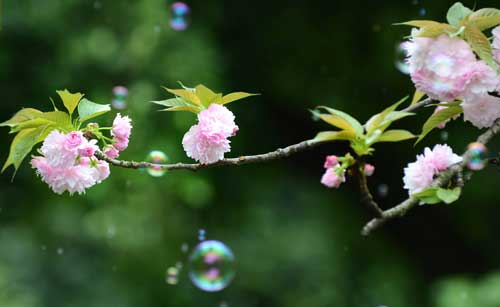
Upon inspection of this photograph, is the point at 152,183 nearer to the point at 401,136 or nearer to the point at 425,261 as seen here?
the point at 425,261

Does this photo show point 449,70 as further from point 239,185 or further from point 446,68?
point 239,185

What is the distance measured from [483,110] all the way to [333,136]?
204 millimetres

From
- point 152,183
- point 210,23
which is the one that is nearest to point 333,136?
point 152,183

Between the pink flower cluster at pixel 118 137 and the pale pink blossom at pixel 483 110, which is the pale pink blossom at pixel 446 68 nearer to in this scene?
the pale pink blossom at pixel 483 110

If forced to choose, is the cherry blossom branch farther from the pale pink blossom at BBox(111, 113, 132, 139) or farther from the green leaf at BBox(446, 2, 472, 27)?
the pale pink blossom at BBox(111, 113, 132, 139)

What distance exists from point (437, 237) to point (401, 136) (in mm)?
3160

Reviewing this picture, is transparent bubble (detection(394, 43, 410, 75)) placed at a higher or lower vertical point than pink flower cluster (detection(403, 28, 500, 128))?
higher

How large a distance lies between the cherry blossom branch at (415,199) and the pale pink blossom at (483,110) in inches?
0.4

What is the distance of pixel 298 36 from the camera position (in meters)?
3.73

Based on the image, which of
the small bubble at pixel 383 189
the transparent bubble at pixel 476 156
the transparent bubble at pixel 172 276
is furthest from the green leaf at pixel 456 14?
the small bubble at pixel 383 189

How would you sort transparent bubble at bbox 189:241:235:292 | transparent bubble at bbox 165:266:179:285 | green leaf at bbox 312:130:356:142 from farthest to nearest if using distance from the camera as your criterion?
transparent bubble at bbox 165:266:179:285, transparent bubble at bbox 189:241:235:292, green leaf at bbox 312:130:356:142

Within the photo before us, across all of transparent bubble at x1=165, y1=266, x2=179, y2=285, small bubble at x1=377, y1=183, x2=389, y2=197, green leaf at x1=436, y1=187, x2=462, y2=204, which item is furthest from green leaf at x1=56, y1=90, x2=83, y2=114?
small bubble at x1=377, y1=183, x2=389, y2=197

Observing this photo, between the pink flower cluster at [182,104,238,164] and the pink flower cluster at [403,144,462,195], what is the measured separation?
0.65 ft

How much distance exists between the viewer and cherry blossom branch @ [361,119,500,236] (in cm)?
83
